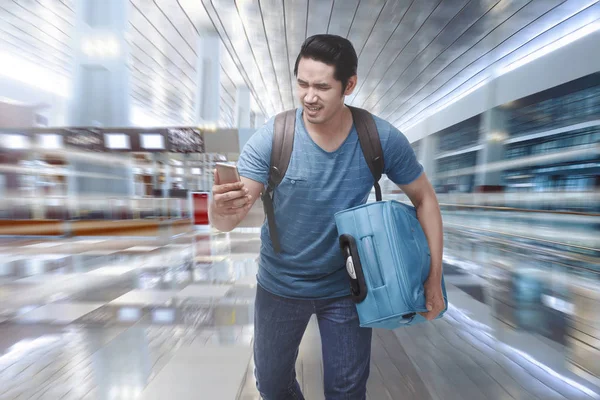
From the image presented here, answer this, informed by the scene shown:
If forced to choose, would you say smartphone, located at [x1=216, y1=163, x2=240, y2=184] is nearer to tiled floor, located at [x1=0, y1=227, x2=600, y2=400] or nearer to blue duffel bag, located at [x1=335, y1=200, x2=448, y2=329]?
blue duffel bag, located at [x1=335, y1=200, x2=448, y2=329]

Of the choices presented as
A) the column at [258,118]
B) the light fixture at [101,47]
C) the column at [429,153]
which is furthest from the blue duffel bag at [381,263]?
the column at [258,118]

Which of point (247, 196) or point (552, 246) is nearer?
point (247, 196)

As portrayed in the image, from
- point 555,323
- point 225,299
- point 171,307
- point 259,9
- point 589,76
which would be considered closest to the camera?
point 555,323

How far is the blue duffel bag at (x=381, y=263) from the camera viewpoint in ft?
3.72

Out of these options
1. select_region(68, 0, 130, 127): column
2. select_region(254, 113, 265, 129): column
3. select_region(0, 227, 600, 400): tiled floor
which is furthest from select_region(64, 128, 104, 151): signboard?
select_region(254, 113, 265, 129): column

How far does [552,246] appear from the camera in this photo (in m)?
7.62

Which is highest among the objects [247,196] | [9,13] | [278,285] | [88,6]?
[9,13]

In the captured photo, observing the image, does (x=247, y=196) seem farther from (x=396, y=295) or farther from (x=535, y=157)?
(x=535, y=157)

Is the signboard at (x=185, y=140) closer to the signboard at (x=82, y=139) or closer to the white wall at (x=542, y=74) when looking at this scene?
the signboard at (x=82, y=139)

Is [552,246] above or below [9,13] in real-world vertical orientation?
below

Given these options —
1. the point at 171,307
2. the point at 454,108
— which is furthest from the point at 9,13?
the point at 454,108

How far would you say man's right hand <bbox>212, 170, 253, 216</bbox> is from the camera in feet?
3.29

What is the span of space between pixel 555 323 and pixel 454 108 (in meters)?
11.5

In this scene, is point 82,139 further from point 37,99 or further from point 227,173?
point 227,173
